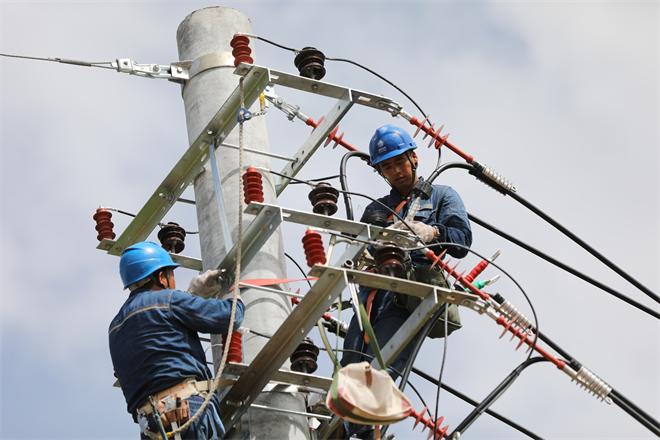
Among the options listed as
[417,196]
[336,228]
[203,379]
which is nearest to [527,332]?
[417,196]

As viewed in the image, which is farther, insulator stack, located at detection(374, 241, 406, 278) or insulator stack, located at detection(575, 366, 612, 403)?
insulator stack, located at detection(575, 366, 612, 403)

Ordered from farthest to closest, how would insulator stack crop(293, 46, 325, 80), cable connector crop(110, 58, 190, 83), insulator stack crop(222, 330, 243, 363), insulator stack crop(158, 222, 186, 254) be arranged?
cable connector crop(110, 58, 190, 83), insulator stack crop(158, 222, 186, 254), insulator stack crop(293, 46, 325, 80), insulator stack crop(222, 330, 243, 363)

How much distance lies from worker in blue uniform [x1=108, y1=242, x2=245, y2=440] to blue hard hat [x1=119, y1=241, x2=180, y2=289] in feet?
0.78

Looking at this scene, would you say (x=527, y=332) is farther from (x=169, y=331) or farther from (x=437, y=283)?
(x=169, y=331)

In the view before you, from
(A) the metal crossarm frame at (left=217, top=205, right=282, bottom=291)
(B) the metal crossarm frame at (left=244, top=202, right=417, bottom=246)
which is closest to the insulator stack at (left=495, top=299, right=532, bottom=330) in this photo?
(B) the metal crossarm frame at (left=244, top=202, right=417, bottom=246)

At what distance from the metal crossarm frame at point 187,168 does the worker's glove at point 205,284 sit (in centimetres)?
132

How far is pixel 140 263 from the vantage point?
22.1 ft

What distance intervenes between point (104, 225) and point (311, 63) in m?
2.47

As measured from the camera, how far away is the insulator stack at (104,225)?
837 cm

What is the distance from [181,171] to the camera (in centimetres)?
793

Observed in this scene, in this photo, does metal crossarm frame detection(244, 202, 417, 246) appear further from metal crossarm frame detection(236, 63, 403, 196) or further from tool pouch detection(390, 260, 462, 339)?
metal crossarm frame detection(236, 63, 403, 196)

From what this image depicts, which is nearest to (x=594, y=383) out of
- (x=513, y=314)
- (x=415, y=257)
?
(x=513, y=314)

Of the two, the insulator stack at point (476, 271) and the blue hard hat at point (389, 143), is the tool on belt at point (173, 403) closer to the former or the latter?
the insulator stack at point (476, 271)

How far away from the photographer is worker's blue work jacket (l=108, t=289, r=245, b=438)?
6035 millimetres
